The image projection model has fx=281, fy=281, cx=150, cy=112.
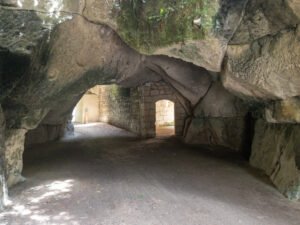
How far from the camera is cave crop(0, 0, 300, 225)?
4.50m

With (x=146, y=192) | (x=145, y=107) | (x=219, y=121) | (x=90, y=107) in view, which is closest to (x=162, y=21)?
(x=146, y=192)

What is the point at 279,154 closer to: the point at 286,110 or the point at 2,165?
the point at 286,110

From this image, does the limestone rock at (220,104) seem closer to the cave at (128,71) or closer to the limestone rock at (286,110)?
the cave at (128,71)

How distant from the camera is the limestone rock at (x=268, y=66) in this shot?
15.6ft

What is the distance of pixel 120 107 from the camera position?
14.6m

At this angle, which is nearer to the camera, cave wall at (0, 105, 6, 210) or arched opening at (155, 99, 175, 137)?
cave wall at (0, 105, 6, 210)

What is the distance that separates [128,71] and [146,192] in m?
4.16

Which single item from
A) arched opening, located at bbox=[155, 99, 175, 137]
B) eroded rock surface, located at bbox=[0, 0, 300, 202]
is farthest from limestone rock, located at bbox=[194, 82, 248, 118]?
arched opening, located at bbox=[155, 99, 175, 137]

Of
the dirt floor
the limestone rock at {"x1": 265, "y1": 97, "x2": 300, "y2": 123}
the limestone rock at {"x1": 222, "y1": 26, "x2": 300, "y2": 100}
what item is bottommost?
the dirt floor

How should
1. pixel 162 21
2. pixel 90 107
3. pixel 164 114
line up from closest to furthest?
pixel 162 21 → pixel 164 114 → pixel 90 107

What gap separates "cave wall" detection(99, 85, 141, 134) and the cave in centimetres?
401

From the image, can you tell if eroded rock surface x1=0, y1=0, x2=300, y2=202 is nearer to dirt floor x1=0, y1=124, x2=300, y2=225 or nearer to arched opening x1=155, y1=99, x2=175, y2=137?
dirt floor x1=0, y1=124, x2=300, y2=225

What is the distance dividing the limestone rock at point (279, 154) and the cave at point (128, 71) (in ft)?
0.09

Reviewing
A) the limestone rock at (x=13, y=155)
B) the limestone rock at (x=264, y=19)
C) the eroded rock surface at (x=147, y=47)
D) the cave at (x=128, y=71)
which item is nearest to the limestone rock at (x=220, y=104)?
the cave at (x=128, y=71)
